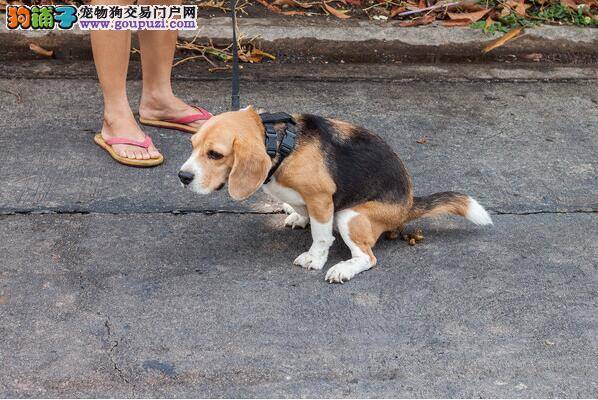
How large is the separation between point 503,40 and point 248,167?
323cm

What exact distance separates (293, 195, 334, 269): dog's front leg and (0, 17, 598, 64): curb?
2.47 metres

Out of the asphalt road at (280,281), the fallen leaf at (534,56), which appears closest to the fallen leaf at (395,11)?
the fallen leaf at (534,56)

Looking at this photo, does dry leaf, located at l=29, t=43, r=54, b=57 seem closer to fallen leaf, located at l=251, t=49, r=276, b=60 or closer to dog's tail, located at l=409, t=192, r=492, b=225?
fallen leaf, located at l=251, t=49, r=276, b=60

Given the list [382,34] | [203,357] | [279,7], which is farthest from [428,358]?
[279,7]

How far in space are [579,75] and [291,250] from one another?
291cm

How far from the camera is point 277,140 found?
140 inches

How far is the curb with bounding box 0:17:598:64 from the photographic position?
19.2ft

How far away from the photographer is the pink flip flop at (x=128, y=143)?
4.55 meters

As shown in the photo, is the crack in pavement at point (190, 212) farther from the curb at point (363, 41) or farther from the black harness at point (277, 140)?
the curb at point (363, 41)

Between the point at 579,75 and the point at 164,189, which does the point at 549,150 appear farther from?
the point at 164,189

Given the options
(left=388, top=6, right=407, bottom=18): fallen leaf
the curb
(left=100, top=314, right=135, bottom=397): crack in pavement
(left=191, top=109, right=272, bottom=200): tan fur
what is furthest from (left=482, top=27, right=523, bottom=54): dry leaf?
(left=100, top=314, right=135, bottom=397): crack in pavement

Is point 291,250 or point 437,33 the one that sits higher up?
point 437,33

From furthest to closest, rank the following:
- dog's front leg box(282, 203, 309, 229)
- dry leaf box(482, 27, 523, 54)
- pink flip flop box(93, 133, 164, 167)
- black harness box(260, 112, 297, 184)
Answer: dry leaf box(482, 27, 523, 54) < pink flip flop box(93, 133, 164, 167) < dog's front leg box(282, 203, 309, 229) < black harness box(260, 112, 297, 184)

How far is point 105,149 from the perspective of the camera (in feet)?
15.5
